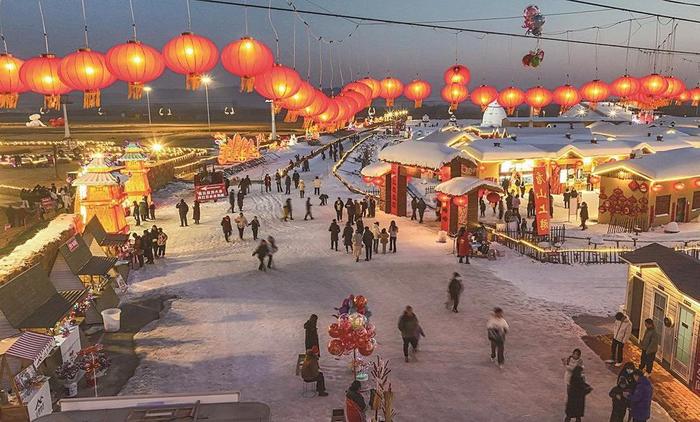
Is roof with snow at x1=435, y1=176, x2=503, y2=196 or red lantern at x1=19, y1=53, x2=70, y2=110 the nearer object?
red lantern at x1=19, y1=53, x2=70, y2=110

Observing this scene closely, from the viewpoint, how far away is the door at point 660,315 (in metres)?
9.92

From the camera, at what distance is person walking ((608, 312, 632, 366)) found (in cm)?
968

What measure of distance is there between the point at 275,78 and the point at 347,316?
727cm

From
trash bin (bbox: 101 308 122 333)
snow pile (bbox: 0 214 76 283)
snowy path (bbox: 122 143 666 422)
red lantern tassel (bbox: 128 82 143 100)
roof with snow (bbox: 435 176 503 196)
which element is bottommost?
snowy path (bbox: 122 143 666 422)

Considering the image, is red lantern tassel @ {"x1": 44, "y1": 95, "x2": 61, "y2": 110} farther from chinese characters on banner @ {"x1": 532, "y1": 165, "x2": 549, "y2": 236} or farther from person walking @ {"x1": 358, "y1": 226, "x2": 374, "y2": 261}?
chinese characters on banner @ {"x1": 532, "y1": 165, "x2": 549, "y2": 236}

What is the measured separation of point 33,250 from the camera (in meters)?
14.6

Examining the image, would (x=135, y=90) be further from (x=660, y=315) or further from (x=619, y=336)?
(x=660, y=315)

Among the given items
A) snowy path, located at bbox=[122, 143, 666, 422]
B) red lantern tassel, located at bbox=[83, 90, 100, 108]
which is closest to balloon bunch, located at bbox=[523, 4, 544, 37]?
snowy path, located at bbox=[122, 143, 666, 422]

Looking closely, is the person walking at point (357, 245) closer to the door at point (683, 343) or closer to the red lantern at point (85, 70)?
the red lantern at point (85, 70)

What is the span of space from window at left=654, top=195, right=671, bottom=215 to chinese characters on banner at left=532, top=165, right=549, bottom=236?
6975 mm

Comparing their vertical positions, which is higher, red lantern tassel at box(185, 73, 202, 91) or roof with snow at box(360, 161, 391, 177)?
red lantern tassel at box(185, 73, 202, 91)

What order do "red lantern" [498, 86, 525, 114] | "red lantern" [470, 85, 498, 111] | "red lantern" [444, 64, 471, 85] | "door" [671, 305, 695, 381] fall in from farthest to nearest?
"red lantern" [498, 86, 525, 114] → "red lantern" [470, 85, 498, 111] → "red lantern" [444, 64, 471, 85] → "door" [671, 305, 695, 381]

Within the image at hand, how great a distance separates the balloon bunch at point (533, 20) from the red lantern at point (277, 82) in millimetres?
8740

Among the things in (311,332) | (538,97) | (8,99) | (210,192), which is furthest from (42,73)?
(538,97)
